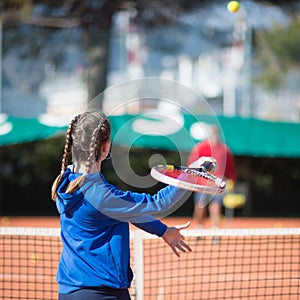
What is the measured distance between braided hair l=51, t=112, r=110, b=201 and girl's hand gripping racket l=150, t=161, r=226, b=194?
0.26m

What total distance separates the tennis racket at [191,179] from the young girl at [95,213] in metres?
0.06

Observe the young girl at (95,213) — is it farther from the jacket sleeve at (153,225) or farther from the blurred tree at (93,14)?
the blurred tree at (93,14)

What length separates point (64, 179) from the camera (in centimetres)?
321

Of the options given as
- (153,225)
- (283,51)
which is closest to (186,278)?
(153,225)

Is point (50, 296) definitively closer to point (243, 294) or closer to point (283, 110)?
point (243, 294)

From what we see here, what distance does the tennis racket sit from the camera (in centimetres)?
304

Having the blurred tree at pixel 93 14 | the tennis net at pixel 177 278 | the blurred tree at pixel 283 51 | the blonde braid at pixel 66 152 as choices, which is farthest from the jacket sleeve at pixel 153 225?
the blurred tree at pixel 283 51

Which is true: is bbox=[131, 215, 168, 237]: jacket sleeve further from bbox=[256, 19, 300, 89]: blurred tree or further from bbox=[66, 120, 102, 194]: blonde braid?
bbox=[256, 19, 300, 89]: blurred tree

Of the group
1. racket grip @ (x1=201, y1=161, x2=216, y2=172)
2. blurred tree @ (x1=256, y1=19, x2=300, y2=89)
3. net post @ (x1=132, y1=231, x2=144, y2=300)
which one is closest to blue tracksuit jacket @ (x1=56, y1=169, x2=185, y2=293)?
racket grip @ (x1=201, y1=161, x2=216, y2=172)

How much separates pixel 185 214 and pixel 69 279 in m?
14.2

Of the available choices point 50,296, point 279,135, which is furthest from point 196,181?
point 279,135

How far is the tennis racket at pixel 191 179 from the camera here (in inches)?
120

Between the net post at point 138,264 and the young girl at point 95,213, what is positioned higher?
the young girl at point 95,213

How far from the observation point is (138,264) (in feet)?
17.4
